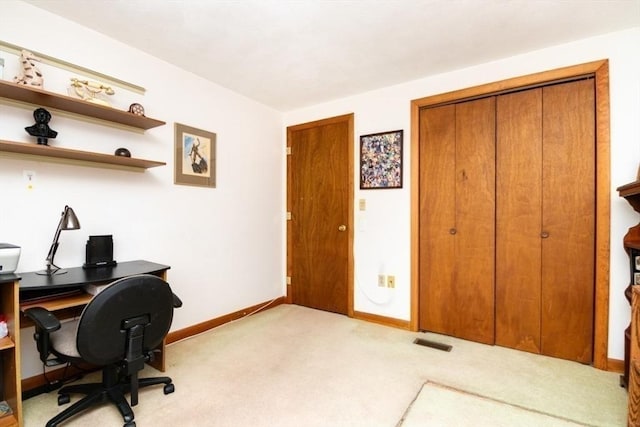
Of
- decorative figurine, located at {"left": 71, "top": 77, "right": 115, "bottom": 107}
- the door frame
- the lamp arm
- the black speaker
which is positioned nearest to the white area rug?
the door frame

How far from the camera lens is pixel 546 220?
97.3 inches

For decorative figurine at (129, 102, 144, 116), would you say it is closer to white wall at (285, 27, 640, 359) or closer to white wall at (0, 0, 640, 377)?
white wall at (0, 0, 640, 377)

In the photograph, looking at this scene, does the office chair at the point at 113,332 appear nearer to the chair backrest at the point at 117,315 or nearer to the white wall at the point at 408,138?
the chair backrest at the point at 117,315

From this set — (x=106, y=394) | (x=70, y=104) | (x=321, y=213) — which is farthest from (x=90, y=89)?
(x=321, y=213)

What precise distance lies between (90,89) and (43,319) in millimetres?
1465

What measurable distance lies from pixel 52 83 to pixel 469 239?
10.8ft

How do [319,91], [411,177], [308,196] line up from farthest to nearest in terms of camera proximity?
[308,196] → [319,91] → [411,177]

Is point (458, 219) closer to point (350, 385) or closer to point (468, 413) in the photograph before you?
point (468, 413)

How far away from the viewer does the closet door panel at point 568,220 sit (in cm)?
234

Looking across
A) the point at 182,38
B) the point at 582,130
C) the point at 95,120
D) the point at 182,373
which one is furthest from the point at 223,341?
the point at 582,130

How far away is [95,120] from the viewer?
2250 mm

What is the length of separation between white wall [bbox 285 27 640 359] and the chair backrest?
2130mm

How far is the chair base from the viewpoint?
1.63 meters

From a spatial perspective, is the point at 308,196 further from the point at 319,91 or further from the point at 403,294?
the point at 403,294
